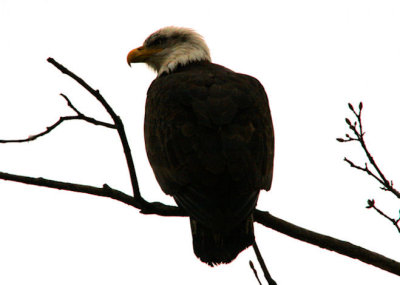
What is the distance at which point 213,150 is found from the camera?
4258 mm

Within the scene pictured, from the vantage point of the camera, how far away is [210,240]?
411cm

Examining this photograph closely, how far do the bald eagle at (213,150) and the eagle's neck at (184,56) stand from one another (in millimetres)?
932

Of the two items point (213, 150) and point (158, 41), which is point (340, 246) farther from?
point (158, 41)

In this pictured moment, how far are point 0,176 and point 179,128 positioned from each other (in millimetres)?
1375

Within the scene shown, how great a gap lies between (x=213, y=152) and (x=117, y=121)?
857 mm

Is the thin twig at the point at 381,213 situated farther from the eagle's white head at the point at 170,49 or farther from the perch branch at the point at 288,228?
the eagle's white head at the point at 170,49

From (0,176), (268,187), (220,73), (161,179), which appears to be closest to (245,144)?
(268,187)

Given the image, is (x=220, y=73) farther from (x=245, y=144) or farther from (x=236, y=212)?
(x=236, y=212)

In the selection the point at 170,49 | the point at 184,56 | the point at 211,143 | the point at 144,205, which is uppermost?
the point at 170,49

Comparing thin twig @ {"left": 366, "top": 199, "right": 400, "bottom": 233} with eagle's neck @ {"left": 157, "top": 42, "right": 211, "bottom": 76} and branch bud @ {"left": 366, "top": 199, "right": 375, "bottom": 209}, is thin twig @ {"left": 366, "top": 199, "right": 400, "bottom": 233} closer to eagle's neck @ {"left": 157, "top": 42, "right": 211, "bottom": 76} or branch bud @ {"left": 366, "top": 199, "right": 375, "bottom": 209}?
branch bud @ {"left": 366, "top": 199, "right": 375, "bottom": 209}

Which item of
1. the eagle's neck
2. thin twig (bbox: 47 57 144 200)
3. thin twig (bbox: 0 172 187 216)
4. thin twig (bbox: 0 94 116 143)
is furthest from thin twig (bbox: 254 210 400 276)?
the eagle's neck

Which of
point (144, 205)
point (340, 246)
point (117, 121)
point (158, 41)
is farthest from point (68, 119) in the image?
point (158, 41)

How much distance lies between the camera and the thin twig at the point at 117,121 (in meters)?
3.48

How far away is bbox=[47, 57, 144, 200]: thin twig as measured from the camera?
11.4 feet
